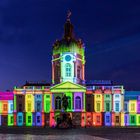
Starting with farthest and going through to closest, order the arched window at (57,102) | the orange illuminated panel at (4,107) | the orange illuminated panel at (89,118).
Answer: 1. the orange illuminated panel at (4,107)
2. the arched window at (57,102)
3. the orange illuminated panel at (89,118)

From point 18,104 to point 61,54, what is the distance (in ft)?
48.1

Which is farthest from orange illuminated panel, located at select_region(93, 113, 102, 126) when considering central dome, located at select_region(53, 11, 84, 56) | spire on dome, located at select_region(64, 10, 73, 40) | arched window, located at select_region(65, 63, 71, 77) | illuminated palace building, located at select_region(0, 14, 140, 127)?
spire on dome, located at select_region(64, 10, 73, 40)

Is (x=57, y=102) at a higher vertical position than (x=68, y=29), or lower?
lower

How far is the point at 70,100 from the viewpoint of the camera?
368 feet

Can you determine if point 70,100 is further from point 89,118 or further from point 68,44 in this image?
point 68,44

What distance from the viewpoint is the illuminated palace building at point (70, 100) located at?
370 feet

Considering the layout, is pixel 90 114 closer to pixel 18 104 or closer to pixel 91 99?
pixel 91 99

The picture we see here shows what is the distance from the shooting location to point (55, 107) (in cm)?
11319

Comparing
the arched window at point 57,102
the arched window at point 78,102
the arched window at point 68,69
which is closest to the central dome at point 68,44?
the arched window at point 68,69

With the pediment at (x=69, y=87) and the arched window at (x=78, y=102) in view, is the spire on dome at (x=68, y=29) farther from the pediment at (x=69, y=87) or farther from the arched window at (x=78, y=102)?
the arched window at (x=78, y=102)

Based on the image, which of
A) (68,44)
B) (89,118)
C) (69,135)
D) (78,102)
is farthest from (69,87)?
(69,135)

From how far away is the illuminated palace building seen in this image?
113 metres

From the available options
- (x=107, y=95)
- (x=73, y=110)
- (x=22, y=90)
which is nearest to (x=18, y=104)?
(x=22, y=90)

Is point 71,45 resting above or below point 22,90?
above
